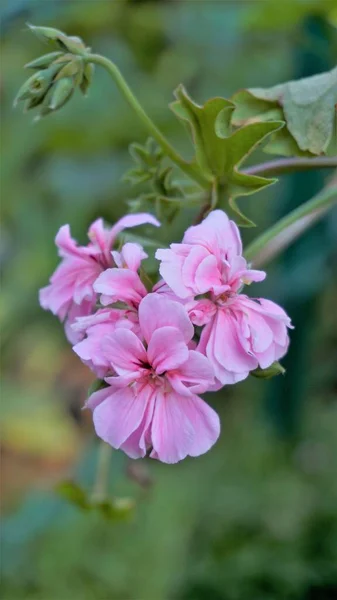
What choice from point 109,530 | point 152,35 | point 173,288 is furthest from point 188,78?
point 173,288

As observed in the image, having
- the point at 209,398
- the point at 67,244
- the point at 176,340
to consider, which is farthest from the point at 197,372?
the point at 209,398

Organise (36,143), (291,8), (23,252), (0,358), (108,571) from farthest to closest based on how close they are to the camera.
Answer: (0,358) → (23,252) → (36,143) → (108,571) → (291,8)

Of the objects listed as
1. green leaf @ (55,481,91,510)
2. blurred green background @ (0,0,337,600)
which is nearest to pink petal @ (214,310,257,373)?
green leaf @ (55,481,91,510)

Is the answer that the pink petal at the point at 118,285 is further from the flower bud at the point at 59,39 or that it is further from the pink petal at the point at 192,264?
the flower bud at the point at 59,39

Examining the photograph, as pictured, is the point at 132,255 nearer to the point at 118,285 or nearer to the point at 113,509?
the point at 118,285

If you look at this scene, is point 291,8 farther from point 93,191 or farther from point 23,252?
point 23,252
